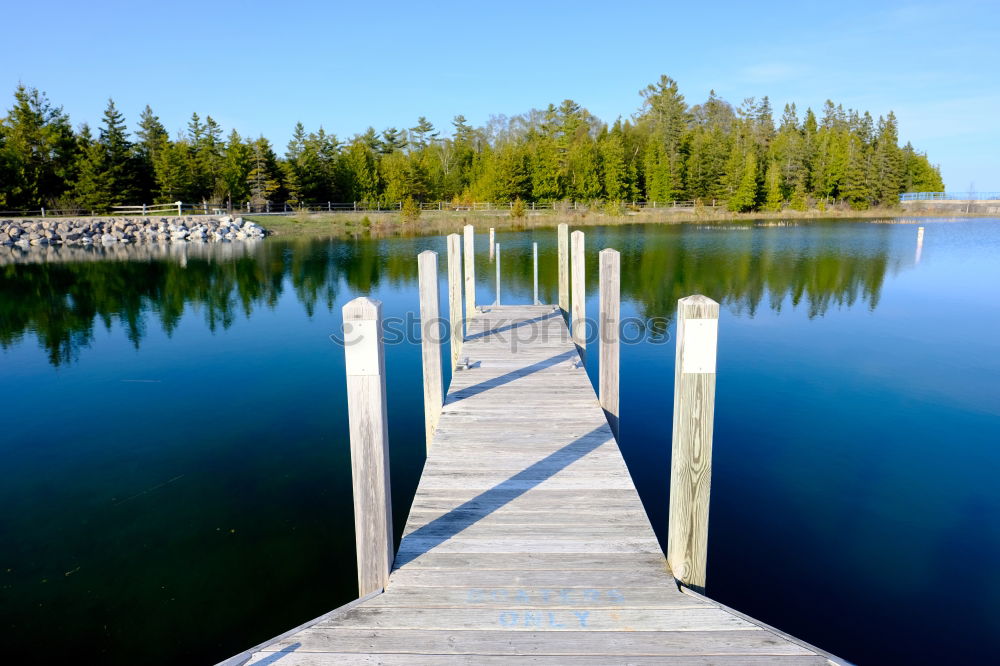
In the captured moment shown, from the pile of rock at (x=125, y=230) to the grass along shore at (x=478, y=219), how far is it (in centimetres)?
260

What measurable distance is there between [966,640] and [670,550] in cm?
243

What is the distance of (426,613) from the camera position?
9.70ft

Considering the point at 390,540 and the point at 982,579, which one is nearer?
the point at 390,540

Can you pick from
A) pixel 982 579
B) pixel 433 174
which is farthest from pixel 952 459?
pixel 433 174

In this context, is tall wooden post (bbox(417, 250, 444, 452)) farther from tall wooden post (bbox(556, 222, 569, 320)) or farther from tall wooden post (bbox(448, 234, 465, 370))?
tall wooden post (bbox(556, 222, 569, 320))

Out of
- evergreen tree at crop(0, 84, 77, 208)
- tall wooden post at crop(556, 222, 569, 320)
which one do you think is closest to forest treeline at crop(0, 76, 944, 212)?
evergreen tree at crop(0, 84, 77, 208)

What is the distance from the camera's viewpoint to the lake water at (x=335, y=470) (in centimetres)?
440

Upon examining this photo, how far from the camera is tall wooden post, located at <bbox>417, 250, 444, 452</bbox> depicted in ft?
20.0

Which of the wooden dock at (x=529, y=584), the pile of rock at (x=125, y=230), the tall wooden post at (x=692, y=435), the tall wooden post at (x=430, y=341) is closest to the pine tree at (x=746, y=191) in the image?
the pile of rock at (x=125, y=230)

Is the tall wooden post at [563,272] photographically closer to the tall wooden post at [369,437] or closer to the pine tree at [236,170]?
the tall wooden post at [369,437]

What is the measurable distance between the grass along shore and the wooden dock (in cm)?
3535

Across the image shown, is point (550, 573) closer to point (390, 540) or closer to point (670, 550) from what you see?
point (670, 550)

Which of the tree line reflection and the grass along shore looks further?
the grass along shore

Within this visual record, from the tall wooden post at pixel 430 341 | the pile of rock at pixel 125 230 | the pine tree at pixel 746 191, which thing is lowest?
the tall wooden post at pixel 430 341
